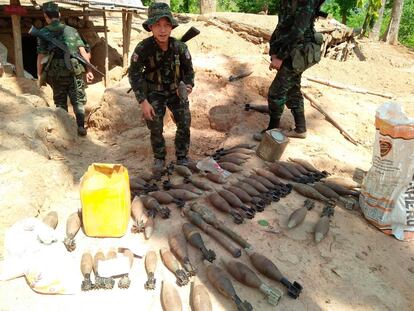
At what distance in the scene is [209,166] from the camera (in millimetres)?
4285

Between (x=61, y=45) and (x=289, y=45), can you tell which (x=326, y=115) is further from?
(x=61, y=45)

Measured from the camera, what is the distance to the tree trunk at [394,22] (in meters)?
17.4

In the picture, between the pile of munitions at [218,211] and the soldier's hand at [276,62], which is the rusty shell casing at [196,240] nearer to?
the pile of munitions at [218,211]

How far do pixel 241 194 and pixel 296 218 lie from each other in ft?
2.14

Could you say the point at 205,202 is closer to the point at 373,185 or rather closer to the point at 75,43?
the point at 373,185

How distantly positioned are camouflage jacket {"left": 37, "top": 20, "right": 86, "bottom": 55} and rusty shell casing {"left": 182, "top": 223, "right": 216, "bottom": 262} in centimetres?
395

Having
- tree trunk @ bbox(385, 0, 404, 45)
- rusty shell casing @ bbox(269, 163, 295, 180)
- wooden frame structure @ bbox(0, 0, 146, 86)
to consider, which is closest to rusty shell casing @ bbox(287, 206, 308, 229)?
rusty shell casing @ bbox(269, 163, 295, 180)

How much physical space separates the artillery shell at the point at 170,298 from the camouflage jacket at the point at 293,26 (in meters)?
3.13

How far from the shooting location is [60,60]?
5.57m

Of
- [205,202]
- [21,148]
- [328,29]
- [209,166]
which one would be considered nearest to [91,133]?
[21,148]

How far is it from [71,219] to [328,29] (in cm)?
1158

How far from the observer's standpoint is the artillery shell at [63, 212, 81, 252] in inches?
116

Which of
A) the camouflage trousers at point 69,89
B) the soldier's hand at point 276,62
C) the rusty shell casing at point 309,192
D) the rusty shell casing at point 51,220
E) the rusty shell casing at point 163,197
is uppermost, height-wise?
the soldier's hand at point 276,62

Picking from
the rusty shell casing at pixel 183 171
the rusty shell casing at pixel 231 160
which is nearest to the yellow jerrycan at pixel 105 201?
the rusty shell casing at pixel 183 171
